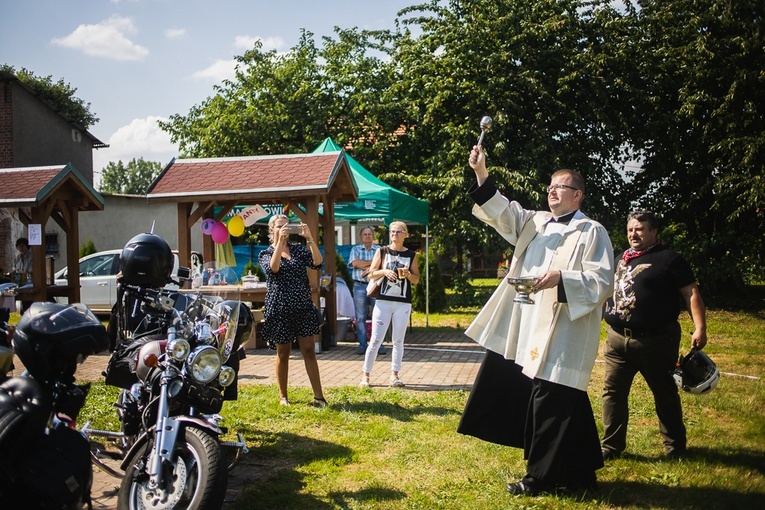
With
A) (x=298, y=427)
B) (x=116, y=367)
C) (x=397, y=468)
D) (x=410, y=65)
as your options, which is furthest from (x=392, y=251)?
(x=410, y=65)

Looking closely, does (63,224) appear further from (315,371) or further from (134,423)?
(134,423)

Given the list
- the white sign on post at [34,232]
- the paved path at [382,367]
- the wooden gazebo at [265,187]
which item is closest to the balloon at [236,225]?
the wooden gazebo at [265,187]

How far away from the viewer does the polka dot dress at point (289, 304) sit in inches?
257

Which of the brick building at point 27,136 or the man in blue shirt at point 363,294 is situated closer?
the man in blue shirt at point 363,294

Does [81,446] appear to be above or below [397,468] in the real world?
above

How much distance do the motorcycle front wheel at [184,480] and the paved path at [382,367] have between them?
14.5ft

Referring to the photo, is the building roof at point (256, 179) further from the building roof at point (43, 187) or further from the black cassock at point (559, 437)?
the black cassock at point (559, 437)

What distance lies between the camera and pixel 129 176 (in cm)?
12100

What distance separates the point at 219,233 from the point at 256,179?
146cm

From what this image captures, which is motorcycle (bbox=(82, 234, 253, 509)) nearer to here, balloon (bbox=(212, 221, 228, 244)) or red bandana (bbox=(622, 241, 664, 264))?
red bandana (bbox=(622, 241, 664, 264))

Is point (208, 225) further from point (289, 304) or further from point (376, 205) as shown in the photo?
point (289, 304)

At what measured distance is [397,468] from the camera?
4922 millimetres

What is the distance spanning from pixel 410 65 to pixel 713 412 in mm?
15606

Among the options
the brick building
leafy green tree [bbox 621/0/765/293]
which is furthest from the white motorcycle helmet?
the brick building
